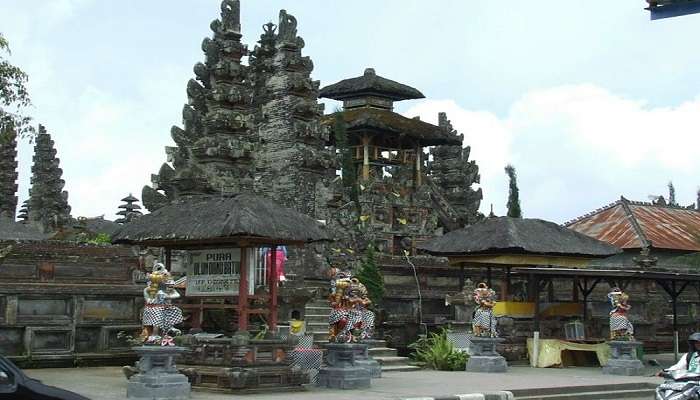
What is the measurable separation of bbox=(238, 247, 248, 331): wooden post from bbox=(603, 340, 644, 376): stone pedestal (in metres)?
10.2

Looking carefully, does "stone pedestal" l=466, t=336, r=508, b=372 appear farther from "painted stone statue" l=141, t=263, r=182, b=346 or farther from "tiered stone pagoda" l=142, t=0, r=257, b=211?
"painted stone statue" l=141, t=263, r=182, b=346

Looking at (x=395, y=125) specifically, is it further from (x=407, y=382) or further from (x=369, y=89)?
(x=407, y=382)

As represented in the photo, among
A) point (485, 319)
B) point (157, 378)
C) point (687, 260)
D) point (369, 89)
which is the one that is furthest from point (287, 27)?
point (369, 89)

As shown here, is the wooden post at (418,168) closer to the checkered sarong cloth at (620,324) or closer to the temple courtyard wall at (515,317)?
the temple courtyard wall at (515,317)

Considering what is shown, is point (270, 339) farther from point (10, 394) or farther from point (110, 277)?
point (10, 394)

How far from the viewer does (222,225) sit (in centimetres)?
1688

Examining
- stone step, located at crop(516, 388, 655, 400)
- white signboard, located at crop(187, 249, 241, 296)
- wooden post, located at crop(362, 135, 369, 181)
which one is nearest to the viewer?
white signboard, located at crop(187, 249, 241, 296)

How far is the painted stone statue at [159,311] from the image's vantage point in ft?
51.7

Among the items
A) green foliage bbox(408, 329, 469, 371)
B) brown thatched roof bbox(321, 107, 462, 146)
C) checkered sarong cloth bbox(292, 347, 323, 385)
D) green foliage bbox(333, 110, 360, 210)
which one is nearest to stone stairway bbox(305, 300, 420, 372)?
green foliage bbox(408, 329, 469, 371)

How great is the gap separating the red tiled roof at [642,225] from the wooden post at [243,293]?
2241cm

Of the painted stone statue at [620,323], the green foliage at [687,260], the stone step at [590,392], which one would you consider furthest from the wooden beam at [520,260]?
the green foliage at [687,260]

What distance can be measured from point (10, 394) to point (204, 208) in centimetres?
805

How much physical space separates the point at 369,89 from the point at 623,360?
30967mm

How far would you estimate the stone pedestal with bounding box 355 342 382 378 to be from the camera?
→ 18.7 metres
